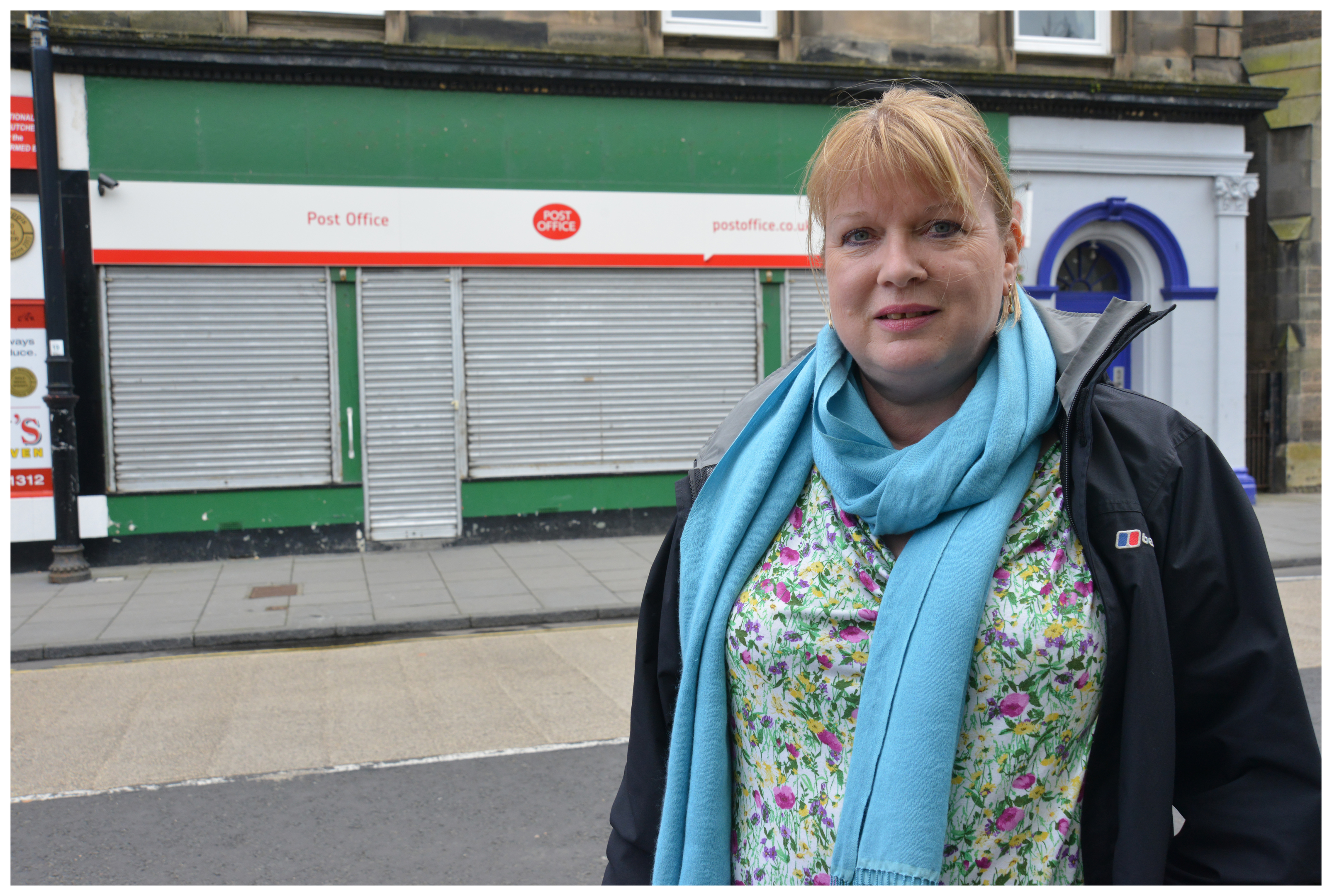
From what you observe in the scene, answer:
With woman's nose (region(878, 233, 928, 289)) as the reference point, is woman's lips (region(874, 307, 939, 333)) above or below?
below

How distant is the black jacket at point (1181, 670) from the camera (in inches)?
57.1

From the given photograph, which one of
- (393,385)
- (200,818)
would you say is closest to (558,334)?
(393,385)

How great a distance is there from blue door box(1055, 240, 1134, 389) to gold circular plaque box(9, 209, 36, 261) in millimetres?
12069

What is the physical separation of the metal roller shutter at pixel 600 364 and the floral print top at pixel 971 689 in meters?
10.1

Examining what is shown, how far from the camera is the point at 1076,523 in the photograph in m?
1.49

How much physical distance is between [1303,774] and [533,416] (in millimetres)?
10502

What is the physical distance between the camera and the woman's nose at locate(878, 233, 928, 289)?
154 centimetres

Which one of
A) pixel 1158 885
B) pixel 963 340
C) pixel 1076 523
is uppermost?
pixel 963 340

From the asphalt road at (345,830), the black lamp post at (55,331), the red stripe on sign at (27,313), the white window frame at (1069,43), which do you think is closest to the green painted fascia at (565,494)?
the black lamp post at (55,331)

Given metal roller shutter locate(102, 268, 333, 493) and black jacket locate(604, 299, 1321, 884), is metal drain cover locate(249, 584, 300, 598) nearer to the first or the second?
metal roller shutter locate(102, 268, 333, 493)

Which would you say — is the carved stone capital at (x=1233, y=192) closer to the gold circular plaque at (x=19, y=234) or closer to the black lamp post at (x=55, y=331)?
the black lamp post at (x=55, y=331)

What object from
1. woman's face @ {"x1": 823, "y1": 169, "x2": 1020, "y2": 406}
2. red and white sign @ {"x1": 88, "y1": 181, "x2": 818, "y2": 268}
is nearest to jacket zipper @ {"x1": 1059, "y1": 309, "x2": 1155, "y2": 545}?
woman's face @ {"x1": 823, "y1": 169, "x2": 1020, "y2": 406}

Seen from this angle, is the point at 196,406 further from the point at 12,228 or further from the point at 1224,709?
the point at 1224,709

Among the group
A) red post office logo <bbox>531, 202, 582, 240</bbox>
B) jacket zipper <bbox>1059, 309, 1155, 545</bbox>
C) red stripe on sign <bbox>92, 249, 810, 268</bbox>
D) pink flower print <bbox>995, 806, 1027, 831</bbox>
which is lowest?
pink flower print <bbox>995, 806, 1027, 831</bbox>
